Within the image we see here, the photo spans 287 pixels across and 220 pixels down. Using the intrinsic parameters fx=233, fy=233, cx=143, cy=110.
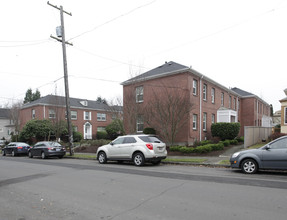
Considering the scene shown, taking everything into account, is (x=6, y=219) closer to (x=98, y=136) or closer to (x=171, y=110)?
(x=171, y=110)

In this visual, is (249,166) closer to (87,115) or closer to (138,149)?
(138,149)

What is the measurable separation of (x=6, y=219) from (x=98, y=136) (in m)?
36.0

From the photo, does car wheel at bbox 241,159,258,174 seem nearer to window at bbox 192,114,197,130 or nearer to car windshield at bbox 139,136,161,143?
car windshield at bbox 139,136,161,143

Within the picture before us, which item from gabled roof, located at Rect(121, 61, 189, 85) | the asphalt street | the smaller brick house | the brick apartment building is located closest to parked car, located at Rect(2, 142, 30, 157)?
the brick apartment building

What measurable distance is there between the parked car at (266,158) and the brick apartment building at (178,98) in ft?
26.6

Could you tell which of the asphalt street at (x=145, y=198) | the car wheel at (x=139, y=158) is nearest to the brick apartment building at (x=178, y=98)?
the car wheel at (x=139, y=158)

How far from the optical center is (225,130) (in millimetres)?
20953

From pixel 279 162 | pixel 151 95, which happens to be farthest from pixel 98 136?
pixel 279 162

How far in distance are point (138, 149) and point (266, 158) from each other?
581 cm

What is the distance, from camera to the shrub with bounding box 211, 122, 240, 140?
2078 centimetres

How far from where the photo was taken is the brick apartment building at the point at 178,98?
18.9 m

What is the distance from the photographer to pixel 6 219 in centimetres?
447

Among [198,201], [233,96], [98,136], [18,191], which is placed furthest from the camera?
[98,136]

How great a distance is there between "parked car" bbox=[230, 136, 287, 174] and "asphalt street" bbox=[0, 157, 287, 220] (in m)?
0.57
